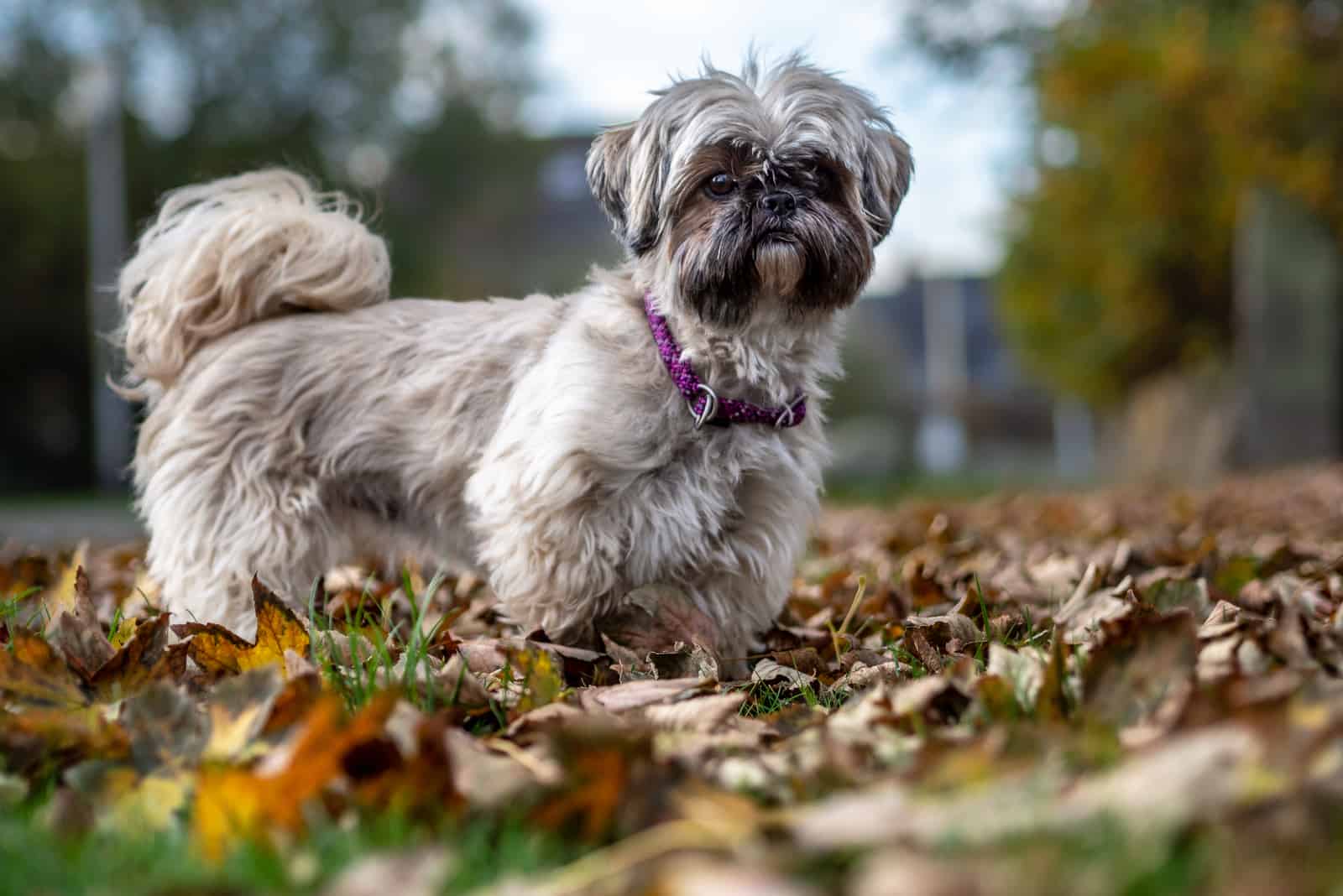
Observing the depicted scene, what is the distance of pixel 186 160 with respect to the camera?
26781mm

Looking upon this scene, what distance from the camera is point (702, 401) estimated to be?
353cm

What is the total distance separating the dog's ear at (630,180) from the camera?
144 inches

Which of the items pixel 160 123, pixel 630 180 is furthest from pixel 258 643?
pixel 160 123

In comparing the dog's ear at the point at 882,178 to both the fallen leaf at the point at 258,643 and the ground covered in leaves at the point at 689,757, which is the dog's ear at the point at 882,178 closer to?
the ground covered in leaves at the point at 689,757

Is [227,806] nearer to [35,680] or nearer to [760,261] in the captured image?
[35,680]

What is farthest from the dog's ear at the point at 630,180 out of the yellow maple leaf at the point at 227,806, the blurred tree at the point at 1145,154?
the blurred tree at the point at 1145,154

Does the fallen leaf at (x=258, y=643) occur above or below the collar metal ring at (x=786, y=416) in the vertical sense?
below

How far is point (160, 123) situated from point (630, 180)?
2605 centimetres

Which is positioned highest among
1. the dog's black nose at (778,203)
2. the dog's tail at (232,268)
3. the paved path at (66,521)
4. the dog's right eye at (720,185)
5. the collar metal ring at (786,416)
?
the dog's right eye at (720,185)

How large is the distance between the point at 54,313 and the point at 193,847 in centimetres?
2672

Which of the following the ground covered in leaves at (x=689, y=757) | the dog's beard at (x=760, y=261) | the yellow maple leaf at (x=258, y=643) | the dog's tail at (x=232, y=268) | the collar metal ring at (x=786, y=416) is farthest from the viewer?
the dog's tail at (x=232, y=268)

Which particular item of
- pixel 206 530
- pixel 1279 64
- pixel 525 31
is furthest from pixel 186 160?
pixel 206 530

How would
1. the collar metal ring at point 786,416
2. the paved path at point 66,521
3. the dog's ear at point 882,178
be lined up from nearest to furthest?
the collar metal ring at point 786,416, the dog's ear at point 882,178, the paved path at point 66,521

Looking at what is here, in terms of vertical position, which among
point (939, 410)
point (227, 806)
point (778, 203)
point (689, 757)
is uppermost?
point (778, 203)
